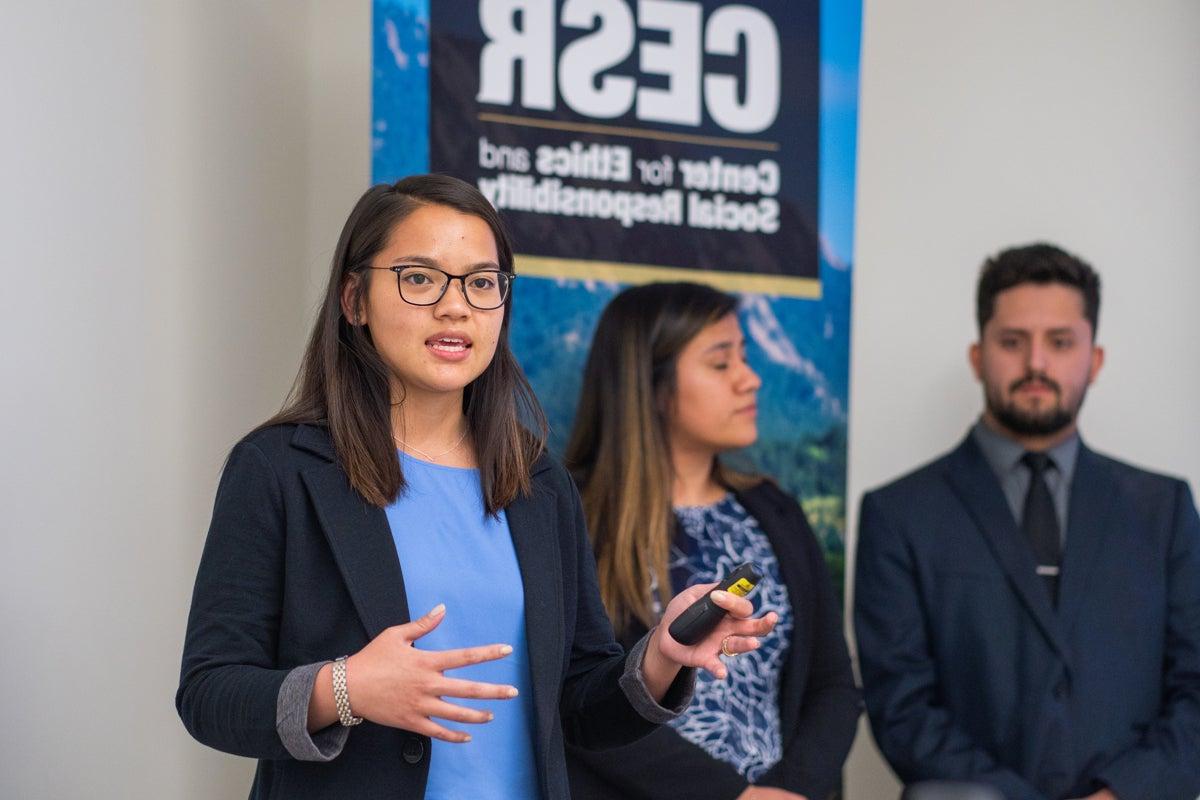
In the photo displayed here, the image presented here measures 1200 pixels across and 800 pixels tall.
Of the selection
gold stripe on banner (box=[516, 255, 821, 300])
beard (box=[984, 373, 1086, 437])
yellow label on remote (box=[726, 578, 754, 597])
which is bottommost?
yellow label on remote (box=[726, 578, 754, 597])

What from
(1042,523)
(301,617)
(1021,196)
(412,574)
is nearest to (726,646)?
(412,574)

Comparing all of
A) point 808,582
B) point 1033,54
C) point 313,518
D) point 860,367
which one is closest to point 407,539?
point 313,518

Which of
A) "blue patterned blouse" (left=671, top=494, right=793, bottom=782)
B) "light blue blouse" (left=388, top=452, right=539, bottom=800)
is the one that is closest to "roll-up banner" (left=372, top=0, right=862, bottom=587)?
"blue patterned blouse" (left=671, top=494, right=793, bottom=782)

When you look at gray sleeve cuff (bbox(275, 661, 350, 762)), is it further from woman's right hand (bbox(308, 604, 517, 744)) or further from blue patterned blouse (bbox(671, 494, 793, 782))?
blue patterned blouse (bbox(671, 494, 793, 782))

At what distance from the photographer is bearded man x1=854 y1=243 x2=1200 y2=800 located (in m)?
3.48

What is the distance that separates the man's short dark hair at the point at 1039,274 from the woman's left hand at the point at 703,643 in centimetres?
Answer: 229

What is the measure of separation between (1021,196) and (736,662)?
2261 mm

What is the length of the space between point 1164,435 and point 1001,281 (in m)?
1.26

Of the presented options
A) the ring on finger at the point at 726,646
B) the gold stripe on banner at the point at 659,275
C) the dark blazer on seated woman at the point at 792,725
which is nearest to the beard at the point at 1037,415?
the gold stripe on banner at the point at 659,275

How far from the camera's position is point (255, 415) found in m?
3.61

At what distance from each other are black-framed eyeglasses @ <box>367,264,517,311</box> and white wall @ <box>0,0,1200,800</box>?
78 cm

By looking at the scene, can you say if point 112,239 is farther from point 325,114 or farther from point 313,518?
point 325,114

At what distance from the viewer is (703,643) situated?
189 centimetres

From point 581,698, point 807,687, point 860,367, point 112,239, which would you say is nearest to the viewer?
point 581,698
